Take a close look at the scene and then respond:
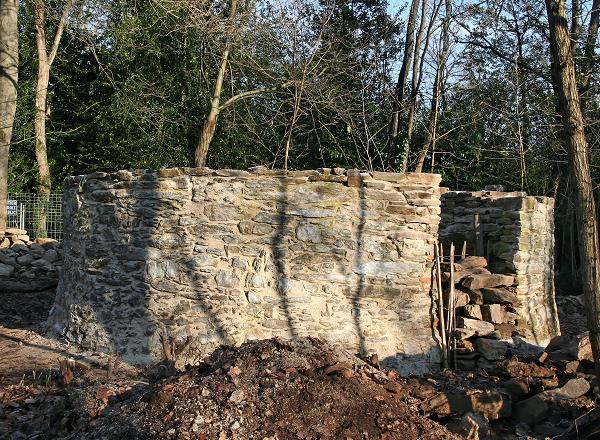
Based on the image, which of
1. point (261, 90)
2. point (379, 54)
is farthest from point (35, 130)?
point (379, 54)

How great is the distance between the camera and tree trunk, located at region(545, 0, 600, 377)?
5391 millimetres

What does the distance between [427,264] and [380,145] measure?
10.2 m

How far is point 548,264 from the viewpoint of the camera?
971 cm

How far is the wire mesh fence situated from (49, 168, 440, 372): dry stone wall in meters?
8.33

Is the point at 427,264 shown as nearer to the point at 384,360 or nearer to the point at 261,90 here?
the point at 384,360

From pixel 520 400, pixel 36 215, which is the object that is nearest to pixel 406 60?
pixel 36 215

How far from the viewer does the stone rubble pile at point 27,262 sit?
1159cm

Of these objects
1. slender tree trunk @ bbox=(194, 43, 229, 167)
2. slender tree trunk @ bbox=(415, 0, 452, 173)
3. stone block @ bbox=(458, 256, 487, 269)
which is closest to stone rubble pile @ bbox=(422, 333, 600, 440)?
stone block @ bbox=(458, 256, 487, 269)

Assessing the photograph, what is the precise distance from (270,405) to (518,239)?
5390mm

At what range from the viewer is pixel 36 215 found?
15148 mm

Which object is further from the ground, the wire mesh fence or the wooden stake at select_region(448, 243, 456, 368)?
the wire mesh fence

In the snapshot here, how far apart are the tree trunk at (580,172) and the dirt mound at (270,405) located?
175 centimetres

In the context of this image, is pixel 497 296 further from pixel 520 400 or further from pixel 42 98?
pixel 42 98

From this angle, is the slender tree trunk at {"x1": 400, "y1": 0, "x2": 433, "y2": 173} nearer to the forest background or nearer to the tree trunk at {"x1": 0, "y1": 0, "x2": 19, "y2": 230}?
the forest background
